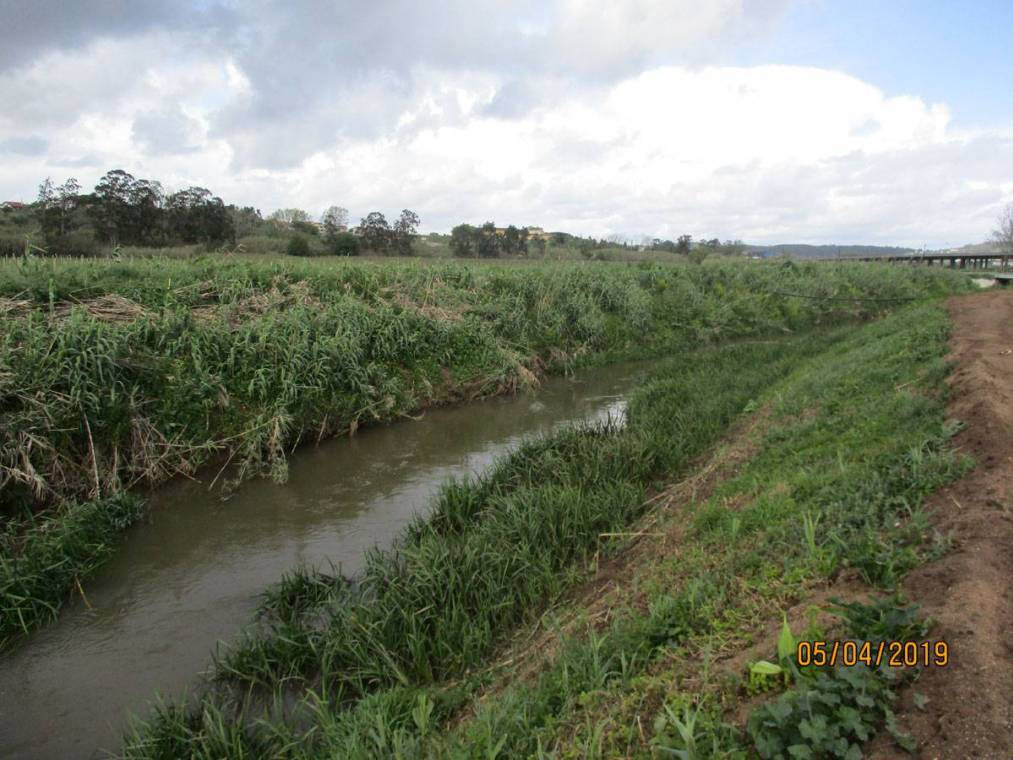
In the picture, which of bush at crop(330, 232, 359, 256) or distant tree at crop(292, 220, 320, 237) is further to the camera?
distant tree at crop(292, 220, 320, 237)

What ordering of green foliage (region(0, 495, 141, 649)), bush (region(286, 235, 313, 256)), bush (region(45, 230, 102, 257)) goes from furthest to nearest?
bush (region(286, 235, 313, 256)), bush (region(45, 230, 102, 257)), green foliage (region(0, 495, 141, 649))

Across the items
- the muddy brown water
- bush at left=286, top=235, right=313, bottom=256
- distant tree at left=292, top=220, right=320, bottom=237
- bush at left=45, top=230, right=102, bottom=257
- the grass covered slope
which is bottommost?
the muddy brown water

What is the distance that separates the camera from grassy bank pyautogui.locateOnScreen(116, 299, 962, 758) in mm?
2592

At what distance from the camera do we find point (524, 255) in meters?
31.0

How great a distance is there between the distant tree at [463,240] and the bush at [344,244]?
6.34m

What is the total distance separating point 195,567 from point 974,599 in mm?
5564

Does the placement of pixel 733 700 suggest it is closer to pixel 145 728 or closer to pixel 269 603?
pixel 145 728

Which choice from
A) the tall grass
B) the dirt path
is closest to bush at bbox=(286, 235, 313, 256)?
the tall grass

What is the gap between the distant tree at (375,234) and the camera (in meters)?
26.6

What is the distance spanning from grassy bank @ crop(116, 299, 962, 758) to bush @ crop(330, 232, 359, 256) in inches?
799

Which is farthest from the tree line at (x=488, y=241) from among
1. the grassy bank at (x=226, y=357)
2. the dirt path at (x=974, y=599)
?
the dirt path at (x=974, y=599)

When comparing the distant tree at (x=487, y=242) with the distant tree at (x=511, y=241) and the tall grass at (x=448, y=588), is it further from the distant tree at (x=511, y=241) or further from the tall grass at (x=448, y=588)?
the tall grass at (x=448, y=588)

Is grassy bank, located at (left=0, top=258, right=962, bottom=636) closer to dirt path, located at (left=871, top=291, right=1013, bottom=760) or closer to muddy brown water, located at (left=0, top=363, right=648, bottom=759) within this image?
muddy brown water, located at (left=0, top=363, right=648, bottom=759)

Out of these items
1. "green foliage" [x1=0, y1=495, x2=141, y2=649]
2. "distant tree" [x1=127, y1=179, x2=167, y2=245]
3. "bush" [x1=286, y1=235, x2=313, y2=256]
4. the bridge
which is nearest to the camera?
"green foliage" [x1=0, y1=495, x2=141, y2=649]
